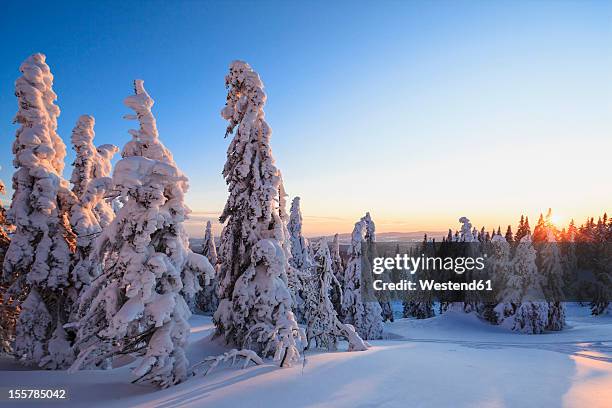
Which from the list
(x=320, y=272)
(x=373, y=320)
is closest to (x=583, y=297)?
(x=373, y=320)

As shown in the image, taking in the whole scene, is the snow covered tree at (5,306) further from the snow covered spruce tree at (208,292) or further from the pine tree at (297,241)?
A: the snow covered spruce tree at (208,292)

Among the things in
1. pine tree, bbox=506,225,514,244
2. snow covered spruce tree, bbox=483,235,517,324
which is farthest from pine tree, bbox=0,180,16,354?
pine tree, bbox=506,225,514,244

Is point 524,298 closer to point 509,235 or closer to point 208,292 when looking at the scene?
point 208,292

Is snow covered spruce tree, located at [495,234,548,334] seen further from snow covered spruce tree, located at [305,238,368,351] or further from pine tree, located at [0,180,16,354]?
pine tree, located at [0,180,16,354]

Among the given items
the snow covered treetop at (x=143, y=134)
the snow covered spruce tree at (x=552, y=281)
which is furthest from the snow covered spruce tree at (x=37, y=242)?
the snow covered spruce tree at (x=552, y=281)

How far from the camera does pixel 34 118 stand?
15.0 m

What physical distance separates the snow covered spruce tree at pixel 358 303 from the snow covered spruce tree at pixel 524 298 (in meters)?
15.2

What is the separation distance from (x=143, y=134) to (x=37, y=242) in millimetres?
8852

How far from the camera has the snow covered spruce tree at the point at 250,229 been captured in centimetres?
1344

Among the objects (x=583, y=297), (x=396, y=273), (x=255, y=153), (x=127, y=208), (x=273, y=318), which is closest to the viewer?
(x=127, y=208)

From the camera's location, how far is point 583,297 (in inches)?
2404

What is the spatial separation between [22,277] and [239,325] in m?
9.40

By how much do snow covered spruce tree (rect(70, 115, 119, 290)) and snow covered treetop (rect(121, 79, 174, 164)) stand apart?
5.73 meters

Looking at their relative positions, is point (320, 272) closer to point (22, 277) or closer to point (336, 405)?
point (336, 405)
